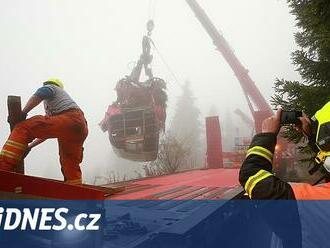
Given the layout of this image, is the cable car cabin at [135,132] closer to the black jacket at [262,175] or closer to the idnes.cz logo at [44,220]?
the idnes.cz logo at [44,220]

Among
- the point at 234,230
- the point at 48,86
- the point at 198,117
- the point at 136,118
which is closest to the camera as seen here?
the point at 48,86

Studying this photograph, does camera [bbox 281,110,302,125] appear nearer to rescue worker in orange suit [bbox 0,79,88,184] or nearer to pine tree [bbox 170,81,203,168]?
rescue worker in orange suit [bbox 0,79,88,184]

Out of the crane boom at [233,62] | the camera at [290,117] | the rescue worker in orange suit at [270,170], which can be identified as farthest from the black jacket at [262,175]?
the crane boom at [233,62]

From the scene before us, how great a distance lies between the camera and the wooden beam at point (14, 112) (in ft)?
8.98

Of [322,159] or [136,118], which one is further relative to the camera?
[136,118]

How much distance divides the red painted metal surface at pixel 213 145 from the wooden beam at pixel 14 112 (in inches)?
345

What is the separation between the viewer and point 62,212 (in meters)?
2.21

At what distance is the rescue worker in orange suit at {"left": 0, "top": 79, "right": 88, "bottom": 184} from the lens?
278 centimetres

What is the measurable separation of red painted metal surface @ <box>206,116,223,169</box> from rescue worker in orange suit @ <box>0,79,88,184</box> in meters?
7.98

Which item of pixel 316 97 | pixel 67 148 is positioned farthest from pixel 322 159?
pixel 316 97

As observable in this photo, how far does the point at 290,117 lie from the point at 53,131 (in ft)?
7.16

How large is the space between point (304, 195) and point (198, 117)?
178 feet

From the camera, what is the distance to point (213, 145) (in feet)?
38.7

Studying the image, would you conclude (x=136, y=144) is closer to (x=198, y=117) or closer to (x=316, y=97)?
(x=316, y=97)
